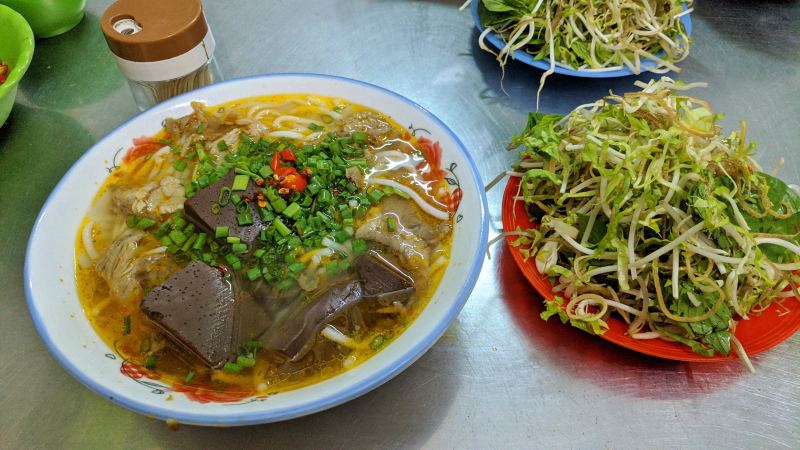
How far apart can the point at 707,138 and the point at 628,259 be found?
1.83 feet

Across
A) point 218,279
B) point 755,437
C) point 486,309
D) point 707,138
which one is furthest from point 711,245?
point 218,279

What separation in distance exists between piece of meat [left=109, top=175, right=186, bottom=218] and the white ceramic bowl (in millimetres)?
92

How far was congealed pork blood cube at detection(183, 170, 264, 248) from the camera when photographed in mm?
1814

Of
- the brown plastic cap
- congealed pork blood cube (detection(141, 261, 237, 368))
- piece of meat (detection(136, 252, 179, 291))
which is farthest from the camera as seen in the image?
the brown plastic cap

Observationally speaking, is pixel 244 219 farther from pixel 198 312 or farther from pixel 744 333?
pixel 744 333

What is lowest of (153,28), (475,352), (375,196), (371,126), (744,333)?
(475,352)

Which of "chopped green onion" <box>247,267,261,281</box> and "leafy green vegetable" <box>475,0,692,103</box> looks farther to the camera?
"leafy green vegetable" <box>475,0,692,103</box>

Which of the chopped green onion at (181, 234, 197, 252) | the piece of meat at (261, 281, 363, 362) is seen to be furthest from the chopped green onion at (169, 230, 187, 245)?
the piece of meat at (261, 281, 363, 362)

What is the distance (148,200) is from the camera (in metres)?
1.96

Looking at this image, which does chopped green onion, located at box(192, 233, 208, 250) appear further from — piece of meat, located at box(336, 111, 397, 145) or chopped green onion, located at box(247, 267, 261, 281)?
piece of meat, located at box(336, 111, 397, 145)

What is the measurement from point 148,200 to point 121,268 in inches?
11.1

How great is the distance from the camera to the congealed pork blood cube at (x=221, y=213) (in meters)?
1.81

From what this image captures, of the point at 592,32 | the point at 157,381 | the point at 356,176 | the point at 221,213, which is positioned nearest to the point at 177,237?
the point at 221,213

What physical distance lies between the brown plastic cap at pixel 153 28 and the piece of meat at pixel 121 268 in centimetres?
77
